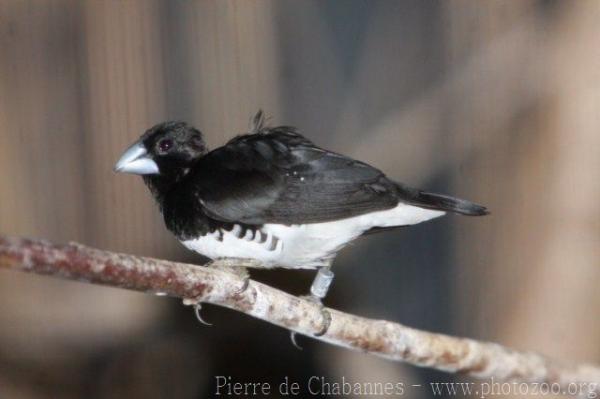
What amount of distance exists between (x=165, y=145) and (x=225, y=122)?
891mm

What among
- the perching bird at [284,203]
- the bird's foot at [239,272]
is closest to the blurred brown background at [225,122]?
the perching bird at [284,203]

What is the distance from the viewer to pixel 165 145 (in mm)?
2266

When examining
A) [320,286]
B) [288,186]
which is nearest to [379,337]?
[320,286]

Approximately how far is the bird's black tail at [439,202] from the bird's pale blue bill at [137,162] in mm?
627

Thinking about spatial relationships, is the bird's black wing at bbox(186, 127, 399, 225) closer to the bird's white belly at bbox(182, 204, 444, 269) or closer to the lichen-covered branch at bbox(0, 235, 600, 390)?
the bird's white belly at bbox(182, 204, 444, 269)

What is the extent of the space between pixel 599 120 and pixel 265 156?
49.9 inches

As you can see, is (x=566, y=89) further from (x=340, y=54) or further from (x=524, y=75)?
(x=340, y=54)

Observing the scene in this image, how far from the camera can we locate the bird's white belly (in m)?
2.09

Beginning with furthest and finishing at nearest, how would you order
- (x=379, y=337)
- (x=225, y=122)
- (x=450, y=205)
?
(x=225, y=122) → (x=450, y=205) → (x=379, y=337)

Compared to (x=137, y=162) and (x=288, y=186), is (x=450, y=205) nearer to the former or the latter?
(x=288, y=186)

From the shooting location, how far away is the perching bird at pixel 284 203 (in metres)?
2.07

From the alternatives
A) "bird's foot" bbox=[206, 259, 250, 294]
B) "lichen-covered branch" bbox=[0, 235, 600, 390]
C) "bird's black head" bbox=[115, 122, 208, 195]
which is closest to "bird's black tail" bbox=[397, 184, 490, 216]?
"lichen-covered branch" bbox=[0, 235, 600, 390]

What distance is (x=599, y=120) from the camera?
2850 mm

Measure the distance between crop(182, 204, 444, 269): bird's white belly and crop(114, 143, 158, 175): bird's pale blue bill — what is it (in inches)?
8.6
